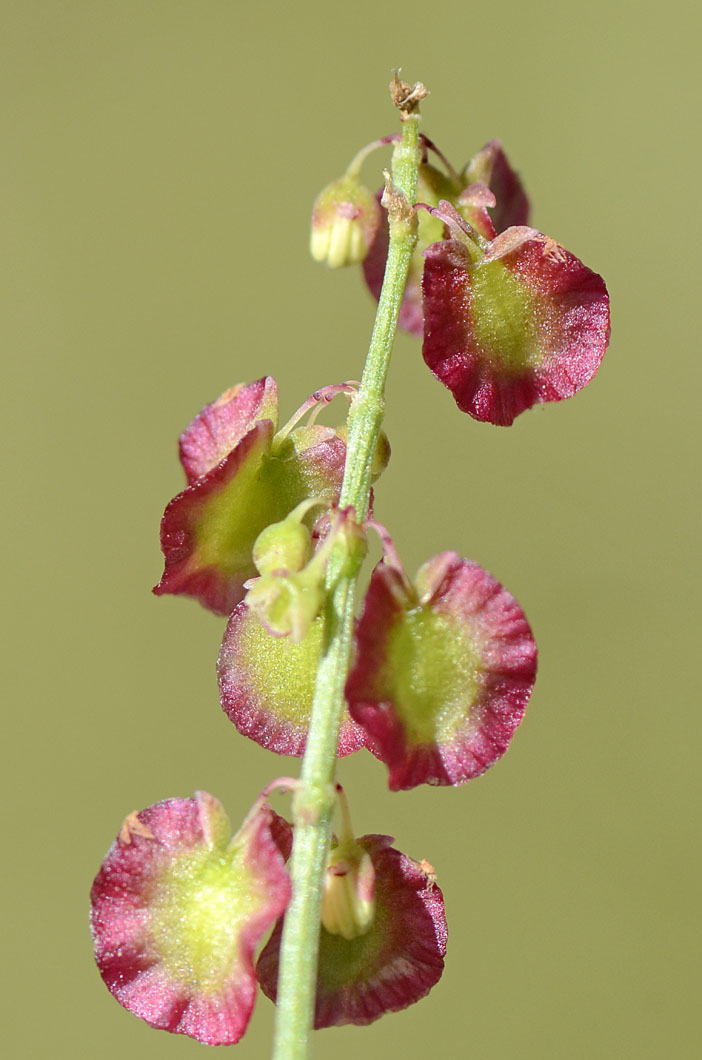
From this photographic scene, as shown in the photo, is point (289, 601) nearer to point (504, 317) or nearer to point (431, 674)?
point (431, 674)

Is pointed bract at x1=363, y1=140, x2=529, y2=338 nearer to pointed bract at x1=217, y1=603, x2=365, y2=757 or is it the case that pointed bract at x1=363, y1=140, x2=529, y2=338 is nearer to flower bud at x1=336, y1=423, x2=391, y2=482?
flower bud at x1=336, y1=423, x2=391, y2=482

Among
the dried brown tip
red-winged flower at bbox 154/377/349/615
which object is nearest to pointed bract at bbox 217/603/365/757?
red-winged flower at bbox 154/377/349/615

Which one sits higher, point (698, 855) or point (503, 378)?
point (698, 855)

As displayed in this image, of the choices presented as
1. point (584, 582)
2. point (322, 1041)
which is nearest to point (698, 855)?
point (584, 582)

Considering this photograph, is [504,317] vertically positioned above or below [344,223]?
below

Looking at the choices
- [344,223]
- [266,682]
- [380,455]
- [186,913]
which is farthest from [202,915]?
[344,223]

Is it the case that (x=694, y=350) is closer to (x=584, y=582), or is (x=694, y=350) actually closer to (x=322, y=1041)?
(x=584, y=582)
